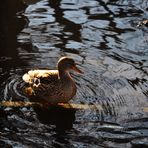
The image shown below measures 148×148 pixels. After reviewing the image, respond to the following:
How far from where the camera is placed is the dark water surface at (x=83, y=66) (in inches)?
270

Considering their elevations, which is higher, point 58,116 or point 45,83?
point 45,83

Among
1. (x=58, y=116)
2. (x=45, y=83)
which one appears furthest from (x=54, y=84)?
(x=58, y=116)

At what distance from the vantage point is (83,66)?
28.8 feet

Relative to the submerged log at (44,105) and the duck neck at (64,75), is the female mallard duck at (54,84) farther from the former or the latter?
the submerged log at (44,105)

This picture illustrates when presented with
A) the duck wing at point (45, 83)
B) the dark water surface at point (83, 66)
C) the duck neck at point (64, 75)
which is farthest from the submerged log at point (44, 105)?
the duck neck at point (64, 75)

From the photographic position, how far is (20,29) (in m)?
10.3

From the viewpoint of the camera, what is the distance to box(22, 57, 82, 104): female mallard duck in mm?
7629

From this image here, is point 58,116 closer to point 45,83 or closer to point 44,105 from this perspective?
point 44,105

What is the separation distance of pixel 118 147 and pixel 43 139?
966mm

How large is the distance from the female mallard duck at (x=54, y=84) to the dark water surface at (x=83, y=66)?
176 millimetres

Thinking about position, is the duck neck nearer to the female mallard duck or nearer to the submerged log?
the female mallard duck

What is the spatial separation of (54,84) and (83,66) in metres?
1.21

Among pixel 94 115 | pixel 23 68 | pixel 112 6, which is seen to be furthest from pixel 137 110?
pixel 112 6

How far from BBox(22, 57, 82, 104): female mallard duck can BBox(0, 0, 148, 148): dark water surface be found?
176mm
